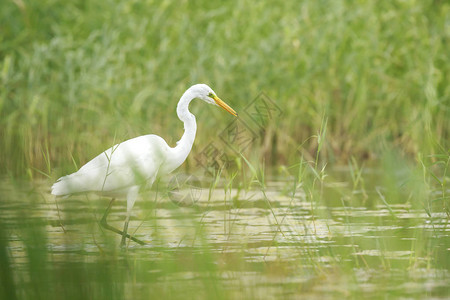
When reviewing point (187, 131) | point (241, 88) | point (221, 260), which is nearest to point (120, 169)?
point (187, 131)

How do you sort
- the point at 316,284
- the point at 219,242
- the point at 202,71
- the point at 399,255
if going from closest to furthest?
the point at 316,284
the point at 399,255
the point at 219,242
the point at 202,71

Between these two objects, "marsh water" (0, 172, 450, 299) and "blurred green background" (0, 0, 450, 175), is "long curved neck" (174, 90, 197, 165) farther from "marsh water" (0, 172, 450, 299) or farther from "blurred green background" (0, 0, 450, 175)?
"blurred green background" (0, 0, 450, 175)

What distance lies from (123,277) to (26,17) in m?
6.56

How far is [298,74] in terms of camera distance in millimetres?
10664

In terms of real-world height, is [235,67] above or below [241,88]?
above

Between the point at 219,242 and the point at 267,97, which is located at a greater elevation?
the point at 267,97

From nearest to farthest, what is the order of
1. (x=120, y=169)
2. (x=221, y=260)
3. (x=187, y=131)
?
(x=221, y=260) < (x=120, y=169) < (x=187, y=131)

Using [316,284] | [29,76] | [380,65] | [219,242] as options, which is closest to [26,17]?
[29,76]

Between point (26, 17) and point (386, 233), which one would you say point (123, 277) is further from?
point (26, 17)

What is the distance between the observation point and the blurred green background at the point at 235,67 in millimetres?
9586

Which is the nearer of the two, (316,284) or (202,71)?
(316,284)

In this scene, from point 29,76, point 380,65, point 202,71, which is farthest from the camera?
point 380,65

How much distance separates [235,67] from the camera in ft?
34.3

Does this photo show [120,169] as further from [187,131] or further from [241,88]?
[241,88]
